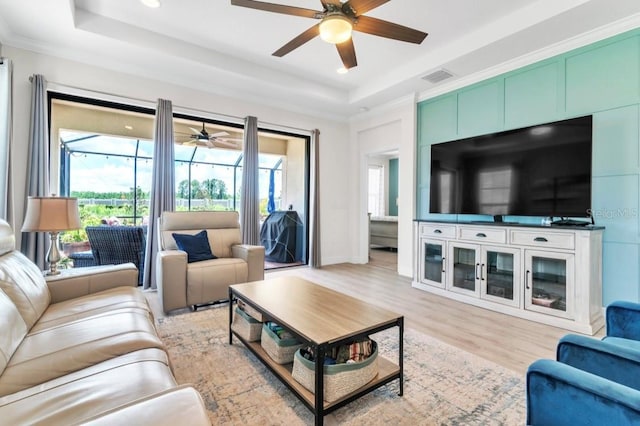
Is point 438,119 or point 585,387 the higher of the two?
point 438,119

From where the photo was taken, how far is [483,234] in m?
3.48

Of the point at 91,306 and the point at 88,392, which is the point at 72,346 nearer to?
the point at 88,392

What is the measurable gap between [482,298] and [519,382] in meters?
1.63

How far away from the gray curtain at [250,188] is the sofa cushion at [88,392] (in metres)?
3.54

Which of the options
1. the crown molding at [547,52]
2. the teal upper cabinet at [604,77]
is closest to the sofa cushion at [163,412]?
A: the teal upper cabinet at [604,77]

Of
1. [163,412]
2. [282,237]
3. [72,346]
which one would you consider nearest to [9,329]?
[72,346]

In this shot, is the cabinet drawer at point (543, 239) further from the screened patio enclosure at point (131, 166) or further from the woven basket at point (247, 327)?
the screened patio enclosure at point (131, 166)

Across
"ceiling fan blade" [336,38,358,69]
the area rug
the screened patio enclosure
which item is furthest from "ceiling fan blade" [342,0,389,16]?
the screened patio enclosure

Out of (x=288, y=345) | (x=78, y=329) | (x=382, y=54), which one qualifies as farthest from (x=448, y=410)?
(x=382, y=54)

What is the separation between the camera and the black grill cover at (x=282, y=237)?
5.98m

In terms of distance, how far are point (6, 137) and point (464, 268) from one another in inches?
206

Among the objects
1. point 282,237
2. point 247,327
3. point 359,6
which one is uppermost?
point 359,6

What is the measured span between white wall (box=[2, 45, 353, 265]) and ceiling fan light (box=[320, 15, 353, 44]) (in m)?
2.79

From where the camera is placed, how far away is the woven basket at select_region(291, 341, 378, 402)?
5.08 ft
